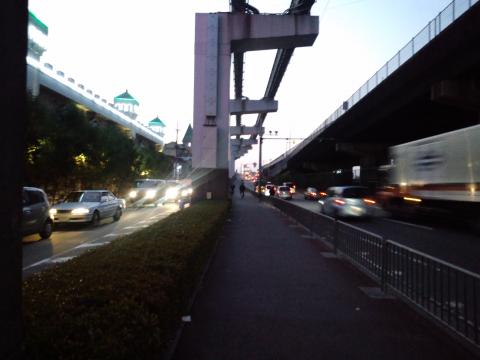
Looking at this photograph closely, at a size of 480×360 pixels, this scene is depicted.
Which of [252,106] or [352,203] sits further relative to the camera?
[252,106]

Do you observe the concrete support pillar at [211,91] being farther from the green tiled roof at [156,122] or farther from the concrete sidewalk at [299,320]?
the green tiled roof at [156,122]

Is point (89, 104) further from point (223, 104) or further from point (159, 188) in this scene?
point (223, 104)

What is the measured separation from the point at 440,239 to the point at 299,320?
10.3 metres

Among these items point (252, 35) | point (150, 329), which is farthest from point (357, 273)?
point (252, 35)

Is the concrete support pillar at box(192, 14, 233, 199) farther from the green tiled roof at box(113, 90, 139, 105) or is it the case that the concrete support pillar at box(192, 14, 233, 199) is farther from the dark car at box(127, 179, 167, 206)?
the green tiled roof at box(113, 90, 139, 105)

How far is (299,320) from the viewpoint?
5.38 meters

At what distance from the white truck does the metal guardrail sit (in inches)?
345

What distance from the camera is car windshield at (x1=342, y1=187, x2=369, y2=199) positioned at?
20.4m

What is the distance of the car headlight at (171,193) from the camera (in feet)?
111

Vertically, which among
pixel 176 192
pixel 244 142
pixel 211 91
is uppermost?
pixel 244 142

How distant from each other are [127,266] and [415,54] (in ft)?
72.1

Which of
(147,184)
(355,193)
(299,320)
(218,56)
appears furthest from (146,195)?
(299,320)

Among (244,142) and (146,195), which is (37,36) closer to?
(146,195)

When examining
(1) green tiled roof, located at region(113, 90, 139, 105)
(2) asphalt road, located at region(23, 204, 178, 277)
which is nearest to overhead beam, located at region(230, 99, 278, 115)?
(2) asphalt road, located at region(23, 204, 178, 277)
